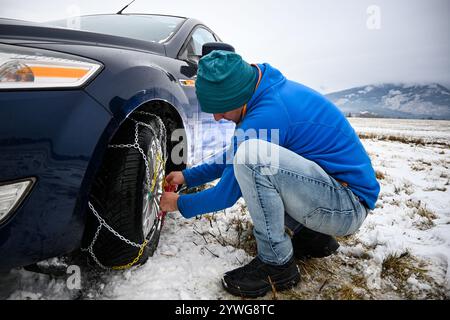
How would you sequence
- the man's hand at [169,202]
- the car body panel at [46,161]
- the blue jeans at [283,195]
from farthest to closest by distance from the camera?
the man's hand at [169,202], the blue jeans at [283,195], the car body panel at [46,161]

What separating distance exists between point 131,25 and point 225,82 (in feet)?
4.63

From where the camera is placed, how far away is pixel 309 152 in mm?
1473

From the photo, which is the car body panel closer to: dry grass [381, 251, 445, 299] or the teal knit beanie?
the teal knit beanie

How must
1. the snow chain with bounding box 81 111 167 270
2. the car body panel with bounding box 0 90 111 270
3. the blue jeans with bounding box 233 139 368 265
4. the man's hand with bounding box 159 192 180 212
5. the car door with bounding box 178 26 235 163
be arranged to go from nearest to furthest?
1. the car body panel with bounding box 0 90 111 270
2. the snow chain with bounding box 81 111 167 270
3. the blue jeans with bounding box 233 139 368 265
4. the man's hand with bounding box 159 192 180 212
5. the car door with bounding box 178 26 235 163

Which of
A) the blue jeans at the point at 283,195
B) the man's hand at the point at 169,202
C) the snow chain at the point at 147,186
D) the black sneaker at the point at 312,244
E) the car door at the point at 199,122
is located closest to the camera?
the snow chain at the point at 147,186

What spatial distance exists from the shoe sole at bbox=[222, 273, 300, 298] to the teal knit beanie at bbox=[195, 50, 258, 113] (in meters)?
0.81

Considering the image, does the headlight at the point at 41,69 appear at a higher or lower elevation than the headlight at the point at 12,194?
higher

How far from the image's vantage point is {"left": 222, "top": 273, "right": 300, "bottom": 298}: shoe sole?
1.36 meters

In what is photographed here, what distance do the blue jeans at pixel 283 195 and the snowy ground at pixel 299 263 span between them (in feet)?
0.82

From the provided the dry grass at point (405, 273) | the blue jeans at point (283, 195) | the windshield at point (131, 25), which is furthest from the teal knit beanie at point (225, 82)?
the dry grass at point (405, 273)

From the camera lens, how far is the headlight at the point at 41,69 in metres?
0.97

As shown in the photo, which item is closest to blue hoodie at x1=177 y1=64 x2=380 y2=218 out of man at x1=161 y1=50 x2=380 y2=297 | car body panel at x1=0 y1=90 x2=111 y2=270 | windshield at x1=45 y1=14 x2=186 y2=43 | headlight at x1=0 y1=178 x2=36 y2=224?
man at x1=161 y1=50 x2=380 y2=297

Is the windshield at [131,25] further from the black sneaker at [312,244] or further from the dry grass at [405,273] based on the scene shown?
the dry grass at [405,273]
